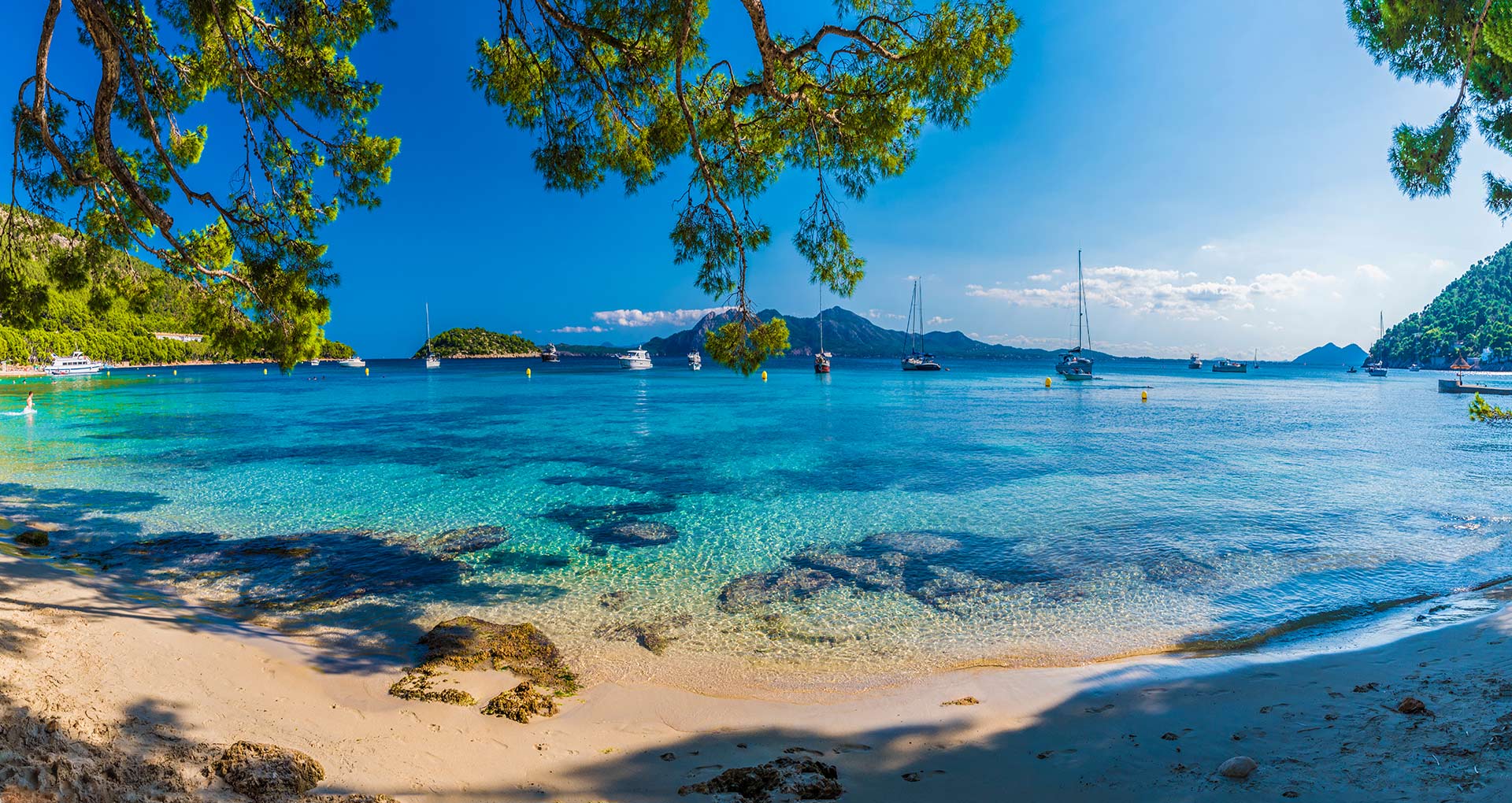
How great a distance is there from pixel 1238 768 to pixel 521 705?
15.7ft

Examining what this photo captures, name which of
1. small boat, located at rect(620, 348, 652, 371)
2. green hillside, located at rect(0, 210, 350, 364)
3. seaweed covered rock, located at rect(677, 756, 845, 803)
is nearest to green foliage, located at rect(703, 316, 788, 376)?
green hillside, located at rect(0, 210, 350, 364)

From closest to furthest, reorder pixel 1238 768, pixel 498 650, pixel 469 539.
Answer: pixel 1238 768 → pixel 498 650 → pixel 469 539

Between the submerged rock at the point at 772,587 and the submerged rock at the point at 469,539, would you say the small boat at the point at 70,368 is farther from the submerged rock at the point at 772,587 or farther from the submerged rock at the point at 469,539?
the submerged rock at the point at 772,587

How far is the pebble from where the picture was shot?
3.57m

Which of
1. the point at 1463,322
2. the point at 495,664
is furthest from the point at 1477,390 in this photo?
the point at 1463,322

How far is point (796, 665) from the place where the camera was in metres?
6.23

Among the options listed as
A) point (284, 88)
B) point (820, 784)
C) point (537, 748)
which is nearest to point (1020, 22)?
point (820, 784)

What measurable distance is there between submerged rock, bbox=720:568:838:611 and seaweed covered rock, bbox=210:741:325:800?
4.88m

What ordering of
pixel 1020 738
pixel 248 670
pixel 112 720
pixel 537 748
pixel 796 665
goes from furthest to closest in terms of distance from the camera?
pixel 796 665 → pixel 248 670 → pixel 1020 738 → pixel 537 748 → pixel 112 720

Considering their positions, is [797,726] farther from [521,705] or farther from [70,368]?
[70,368]

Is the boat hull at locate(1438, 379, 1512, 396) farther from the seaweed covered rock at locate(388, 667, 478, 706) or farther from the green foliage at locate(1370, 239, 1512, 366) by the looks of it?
the green foliage at locate(1370, 239, 1512, 366)

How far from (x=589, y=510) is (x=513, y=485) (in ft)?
12.0

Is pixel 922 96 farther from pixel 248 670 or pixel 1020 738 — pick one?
pixel 248 670

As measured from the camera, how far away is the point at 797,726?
15.8 ft
